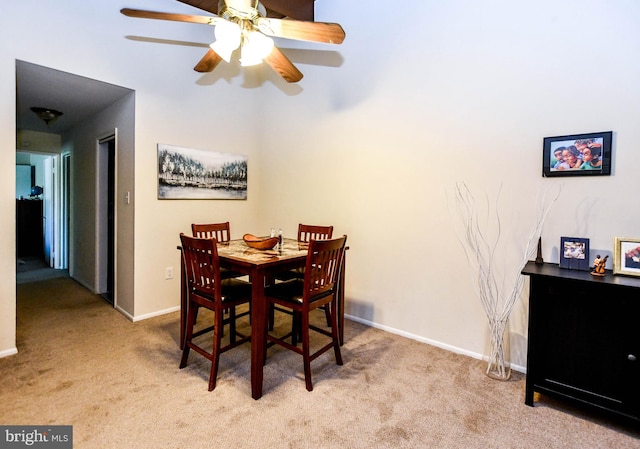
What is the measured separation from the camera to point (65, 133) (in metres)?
4.90

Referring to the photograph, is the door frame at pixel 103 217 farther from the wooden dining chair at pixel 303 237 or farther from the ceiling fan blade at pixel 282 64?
the ceiling fan blade at pixel 282 64

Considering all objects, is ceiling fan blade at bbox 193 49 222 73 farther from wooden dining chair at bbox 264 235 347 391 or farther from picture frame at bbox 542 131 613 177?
picture frame at bbox 542 131 613 177

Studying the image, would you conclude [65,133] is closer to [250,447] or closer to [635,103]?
[250,447]

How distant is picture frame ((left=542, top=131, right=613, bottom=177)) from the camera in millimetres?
2025

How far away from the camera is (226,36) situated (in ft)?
6.55

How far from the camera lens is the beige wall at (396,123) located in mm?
2111

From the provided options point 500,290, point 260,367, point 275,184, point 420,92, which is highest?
point 420,92

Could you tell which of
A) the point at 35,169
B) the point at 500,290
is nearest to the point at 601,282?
the point at 500,290

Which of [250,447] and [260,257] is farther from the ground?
[260,257]

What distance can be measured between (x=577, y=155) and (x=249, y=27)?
7.34 ft

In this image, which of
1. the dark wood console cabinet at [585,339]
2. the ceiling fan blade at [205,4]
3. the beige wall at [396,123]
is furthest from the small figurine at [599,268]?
the ceiling fan blade at [205,4]

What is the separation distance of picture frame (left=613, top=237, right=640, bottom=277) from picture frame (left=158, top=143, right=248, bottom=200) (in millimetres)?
3503

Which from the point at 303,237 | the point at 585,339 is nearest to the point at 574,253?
the point at 585,339

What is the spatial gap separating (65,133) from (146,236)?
298 cm
